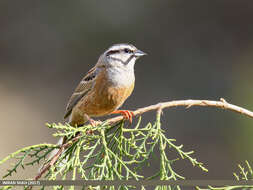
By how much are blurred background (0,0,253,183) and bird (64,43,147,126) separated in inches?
147

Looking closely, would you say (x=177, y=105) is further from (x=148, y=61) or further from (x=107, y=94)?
(x=148, y=61)

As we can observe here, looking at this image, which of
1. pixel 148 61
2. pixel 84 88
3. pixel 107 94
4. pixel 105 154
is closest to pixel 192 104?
pixel 105 154

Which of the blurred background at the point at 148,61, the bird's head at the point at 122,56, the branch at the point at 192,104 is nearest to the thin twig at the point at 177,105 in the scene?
the branch at the point at 192,104

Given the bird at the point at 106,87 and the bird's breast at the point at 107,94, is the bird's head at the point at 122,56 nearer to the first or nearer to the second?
the bird at the point at 106,87

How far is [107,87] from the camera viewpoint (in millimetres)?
4051

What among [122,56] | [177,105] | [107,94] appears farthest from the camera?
[122,56]

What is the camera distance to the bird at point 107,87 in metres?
4.01

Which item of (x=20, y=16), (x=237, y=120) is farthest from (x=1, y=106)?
(x=237, y=120)

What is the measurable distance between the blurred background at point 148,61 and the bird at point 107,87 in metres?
3.73

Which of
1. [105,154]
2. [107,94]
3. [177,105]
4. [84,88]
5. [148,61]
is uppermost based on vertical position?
[148,61]

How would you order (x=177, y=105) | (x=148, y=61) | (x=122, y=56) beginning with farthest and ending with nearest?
(x=148, y=61) < (x=122, y=56) < (x=177, y=105)

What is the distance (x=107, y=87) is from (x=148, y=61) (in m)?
6.04

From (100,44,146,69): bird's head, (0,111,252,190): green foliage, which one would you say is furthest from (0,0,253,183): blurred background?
(0,111,252,190): green foliage

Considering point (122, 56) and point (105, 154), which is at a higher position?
point (122, 56)
